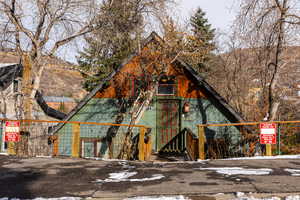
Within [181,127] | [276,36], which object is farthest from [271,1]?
[181,127]

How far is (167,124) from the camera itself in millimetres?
13375

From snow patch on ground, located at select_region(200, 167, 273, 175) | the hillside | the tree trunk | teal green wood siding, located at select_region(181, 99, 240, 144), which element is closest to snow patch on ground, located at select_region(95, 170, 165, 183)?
snow patch on ground, located at select_region(200, 167, 273, 175)

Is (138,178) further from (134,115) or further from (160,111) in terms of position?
(160,111)

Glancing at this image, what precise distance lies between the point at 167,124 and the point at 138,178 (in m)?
7.91

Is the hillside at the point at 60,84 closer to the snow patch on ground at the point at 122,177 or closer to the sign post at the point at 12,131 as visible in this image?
the sign post at the point at 12,131

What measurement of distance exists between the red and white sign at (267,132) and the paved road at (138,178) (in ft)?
4.10

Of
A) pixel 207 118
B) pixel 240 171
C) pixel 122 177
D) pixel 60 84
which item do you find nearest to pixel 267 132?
pixel 240 171

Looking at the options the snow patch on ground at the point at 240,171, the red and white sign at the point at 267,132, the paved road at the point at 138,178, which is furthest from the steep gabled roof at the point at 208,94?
the snow patch on ground at the point at 240,171

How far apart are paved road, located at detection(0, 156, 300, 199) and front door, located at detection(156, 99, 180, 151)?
18.7 ft

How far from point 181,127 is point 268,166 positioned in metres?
6.81

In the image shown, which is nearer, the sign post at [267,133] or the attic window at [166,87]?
the sign post at [267,133]

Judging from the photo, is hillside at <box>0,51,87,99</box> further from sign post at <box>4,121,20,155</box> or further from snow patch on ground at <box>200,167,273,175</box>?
snow patch on ground at <box>200,167,273,175</box>

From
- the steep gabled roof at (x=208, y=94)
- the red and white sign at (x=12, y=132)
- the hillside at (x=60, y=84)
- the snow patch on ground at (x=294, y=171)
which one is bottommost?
the snow patch on ground at (x=294, y=171)

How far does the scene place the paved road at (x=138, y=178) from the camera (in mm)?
4543
